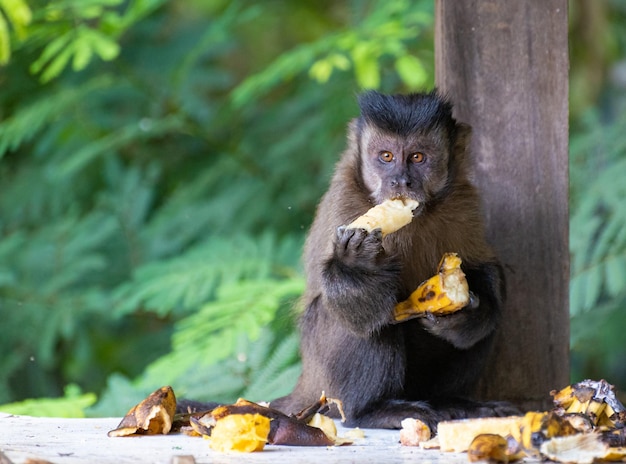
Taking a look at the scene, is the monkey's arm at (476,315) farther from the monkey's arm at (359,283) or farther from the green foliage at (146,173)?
the green foliage at (146,173)

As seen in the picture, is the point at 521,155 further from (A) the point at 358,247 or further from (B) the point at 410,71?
(B) the point at 410,71

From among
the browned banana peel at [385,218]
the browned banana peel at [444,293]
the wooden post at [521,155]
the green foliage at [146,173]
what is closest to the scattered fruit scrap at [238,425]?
the browned banana peel at [444,293]

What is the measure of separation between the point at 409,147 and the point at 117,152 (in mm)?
4822

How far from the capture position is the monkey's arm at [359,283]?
14.3 ft

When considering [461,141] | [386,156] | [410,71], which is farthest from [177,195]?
[461,141]

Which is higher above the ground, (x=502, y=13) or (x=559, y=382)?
(x=502, y=13)

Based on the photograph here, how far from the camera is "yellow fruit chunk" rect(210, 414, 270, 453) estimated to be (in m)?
3.58

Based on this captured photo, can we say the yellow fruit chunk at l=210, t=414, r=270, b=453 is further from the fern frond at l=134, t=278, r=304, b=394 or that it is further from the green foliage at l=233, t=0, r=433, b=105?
the green foliage at l=233, t=0, r=433, b=105

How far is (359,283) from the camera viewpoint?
440 centimetres

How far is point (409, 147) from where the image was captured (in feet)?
15.6

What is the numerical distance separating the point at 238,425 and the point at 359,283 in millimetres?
1043

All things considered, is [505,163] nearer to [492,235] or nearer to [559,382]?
[492,235]

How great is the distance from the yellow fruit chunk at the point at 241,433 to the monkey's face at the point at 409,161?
1452mm

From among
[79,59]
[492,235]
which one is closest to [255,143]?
[79,59]
